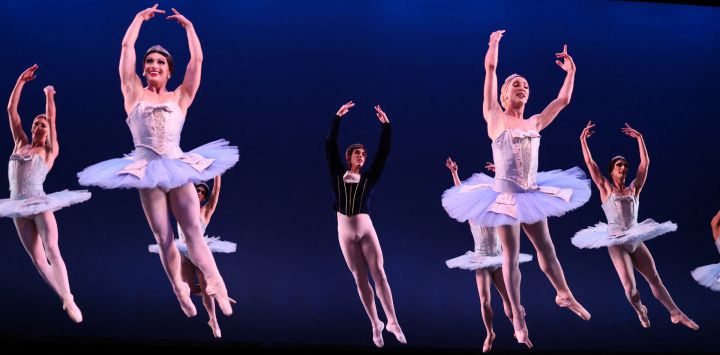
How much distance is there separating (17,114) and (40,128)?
0.20 m

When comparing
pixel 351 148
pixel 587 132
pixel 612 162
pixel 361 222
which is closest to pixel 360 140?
pixel 351 148

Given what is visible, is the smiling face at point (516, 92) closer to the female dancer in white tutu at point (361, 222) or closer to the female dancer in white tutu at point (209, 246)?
the female dancer in white tutu at point (361, 222)

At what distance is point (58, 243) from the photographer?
514 centimetres

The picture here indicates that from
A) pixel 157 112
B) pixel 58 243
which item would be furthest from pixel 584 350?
pixel 58 243

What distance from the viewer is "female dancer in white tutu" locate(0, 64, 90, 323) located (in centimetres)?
488

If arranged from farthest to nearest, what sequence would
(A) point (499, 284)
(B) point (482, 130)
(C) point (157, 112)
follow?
(B) point (482, 130) < (A) point (499, 284) < (C) point (157, 112)

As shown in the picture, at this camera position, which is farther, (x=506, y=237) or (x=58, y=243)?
(x=58, y=243)

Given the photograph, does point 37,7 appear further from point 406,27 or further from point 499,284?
point 499,284

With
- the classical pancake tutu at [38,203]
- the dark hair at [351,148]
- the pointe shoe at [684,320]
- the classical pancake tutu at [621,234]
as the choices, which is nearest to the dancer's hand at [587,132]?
the classical pancake tutu at [621,234]

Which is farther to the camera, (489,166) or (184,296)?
(489,166)

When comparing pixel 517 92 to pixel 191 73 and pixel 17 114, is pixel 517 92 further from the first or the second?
pixel 17 114

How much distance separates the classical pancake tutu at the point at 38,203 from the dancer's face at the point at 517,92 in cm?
302

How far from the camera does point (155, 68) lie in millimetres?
4488

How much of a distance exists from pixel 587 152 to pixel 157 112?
324 cm
